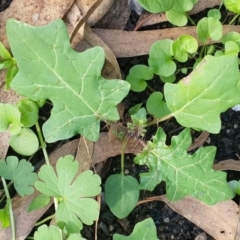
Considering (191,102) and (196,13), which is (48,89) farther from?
(196,13)


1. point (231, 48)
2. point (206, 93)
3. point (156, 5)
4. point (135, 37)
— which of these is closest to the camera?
point (206, 93)

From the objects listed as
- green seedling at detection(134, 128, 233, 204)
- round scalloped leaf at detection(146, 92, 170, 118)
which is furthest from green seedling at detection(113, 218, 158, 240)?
round scalloped leaf at detection(146, 92, 170, 118)

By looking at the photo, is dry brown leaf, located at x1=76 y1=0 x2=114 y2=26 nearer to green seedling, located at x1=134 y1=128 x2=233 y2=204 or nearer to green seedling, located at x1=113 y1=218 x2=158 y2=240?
green seedling, located at x1=134 y1=128 x2=233 y2=204

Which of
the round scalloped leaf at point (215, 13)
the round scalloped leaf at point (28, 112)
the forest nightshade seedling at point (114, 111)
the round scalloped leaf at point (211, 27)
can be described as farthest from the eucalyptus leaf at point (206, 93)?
the round scalloped leaf at point (28, 112)

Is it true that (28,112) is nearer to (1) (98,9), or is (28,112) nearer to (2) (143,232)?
(1) (98,9)

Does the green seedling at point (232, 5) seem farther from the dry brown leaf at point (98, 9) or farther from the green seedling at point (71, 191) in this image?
the green seedling at point (71, 191)

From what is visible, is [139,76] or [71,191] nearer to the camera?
[71,191]

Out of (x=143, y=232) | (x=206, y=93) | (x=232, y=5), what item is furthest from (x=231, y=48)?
(x=143, y=232)
